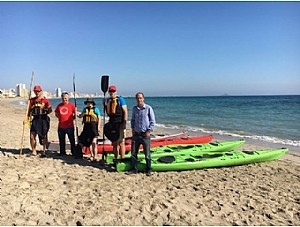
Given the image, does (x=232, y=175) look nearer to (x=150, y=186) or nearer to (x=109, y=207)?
(x=150, y=186)

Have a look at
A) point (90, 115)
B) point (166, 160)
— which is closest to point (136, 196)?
point (166, 160)

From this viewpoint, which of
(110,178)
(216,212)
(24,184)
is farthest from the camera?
(110,178)

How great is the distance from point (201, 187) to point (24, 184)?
324 cm

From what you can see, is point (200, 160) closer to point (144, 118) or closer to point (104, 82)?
point (144, 118)

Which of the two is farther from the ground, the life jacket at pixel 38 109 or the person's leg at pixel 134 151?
the life jacket at pixel 38 109

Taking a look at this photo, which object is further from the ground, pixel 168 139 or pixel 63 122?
pixel 63 122

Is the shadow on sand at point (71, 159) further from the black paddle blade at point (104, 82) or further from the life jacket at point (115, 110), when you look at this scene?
the black paddle blade at point (104, 82)

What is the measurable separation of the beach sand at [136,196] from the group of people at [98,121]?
552 millimetres

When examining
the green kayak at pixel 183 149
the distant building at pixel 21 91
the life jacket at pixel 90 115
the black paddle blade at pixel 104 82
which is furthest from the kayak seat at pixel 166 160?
the distant building at pixel 21 91

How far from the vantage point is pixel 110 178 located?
5.91 metres

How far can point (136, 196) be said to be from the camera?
4.90 metres

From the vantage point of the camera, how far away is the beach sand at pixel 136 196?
13.5ft

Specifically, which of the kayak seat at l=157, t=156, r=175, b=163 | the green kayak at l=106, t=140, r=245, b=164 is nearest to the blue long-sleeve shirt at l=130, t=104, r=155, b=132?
the kayak seat at l=157, t=156, r=175, b=163

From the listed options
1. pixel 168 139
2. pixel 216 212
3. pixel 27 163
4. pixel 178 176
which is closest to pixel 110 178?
pixel 178 176
